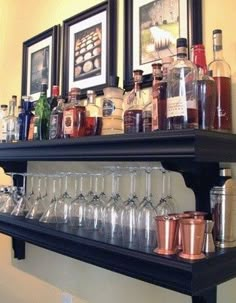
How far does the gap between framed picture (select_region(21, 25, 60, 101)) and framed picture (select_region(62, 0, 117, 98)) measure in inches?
3.7

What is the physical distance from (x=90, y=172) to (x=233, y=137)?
2.59 feet

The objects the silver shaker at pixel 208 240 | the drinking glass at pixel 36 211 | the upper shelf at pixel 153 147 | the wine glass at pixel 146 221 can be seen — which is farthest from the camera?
the drinking glass at pixel 36 211

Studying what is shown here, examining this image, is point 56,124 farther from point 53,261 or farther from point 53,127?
point 53,261

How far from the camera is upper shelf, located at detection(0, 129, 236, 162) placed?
883 mm

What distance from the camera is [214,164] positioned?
112cm

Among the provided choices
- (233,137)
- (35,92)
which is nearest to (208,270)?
(233,137)

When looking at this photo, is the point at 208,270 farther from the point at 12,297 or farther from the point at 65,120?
the point at 12,297

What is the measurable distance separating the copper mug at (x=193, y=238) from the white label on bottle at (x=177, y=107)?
0.98 ft

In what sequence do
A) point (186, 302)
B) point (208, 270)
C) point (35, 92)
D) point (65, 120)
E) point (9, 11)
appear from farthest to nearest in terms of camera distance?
1. point (9, 11)
2. point (35, 92)
3. point (65, 120)
4. point (186, 302)
5. point (208, 270)

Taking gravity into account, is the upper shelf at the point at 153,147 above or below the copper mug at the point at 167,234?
above

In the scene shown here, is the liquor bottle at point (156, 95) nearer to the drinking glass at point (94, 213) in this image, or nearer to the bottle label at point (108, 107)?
the bottle label at point (108, 107)

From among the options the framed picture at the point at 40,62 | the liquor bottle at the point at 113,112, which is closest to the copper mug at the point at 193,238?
the liquor bottle at the point at 113,112

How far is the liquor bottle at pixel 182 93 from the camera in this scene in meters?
0.96

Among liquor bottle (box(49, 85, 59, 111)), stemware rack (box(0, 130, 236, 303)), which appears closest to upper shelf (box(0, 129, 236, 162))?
stemware rack (box(0, 130, 236, 303))
